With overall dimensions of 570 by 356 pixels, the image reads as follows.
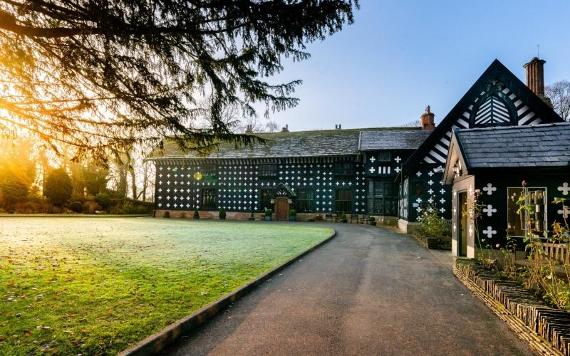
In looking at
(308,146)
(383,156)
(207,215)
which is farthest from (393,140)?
(207,215)

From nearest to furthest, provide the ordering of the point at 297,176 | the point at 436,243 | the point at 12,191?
the point at 436,243 → the point at 12,191 → the point at 297,176

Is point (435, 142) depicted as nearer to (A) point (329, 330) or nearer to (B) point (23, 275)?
(A) point (329, 330)

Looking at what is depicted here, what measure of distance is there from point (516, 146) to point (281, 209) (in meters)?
23.0

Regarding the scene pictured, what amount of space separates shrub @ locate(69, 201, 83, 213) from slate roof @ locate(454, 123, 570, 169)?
110 ft

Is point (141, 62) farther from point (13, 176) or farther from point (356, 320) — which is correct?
point (13, 176)

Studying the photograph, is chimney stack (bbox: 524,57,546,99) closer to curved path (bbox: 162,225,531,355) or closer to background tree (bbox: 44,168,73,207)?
curved path (bbox: 162,225,531,355)

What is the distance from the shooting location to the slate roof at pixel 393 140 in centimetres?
2531

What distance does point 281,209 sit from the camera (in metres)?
31.2

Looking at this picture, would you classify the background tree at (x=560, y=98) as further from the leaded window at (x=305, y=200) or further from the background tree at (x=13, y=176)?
the background tree at (x=13, y=176)

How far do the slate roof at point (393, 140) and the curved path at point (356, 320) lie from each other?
60.0 ft

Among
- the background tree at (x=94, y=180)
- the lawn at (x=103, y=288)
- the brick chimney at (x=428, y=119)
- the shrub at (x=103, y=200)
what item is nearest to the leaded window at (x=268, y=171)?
the brick chimney at (x=428, y=119)

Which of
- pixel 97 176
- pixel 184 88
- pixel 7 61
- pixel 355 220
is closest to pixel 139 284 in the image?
pixel 184 88

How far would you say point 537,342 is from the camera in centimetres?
400

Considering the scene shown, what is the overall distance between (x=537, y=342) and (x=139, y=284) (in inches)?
235
